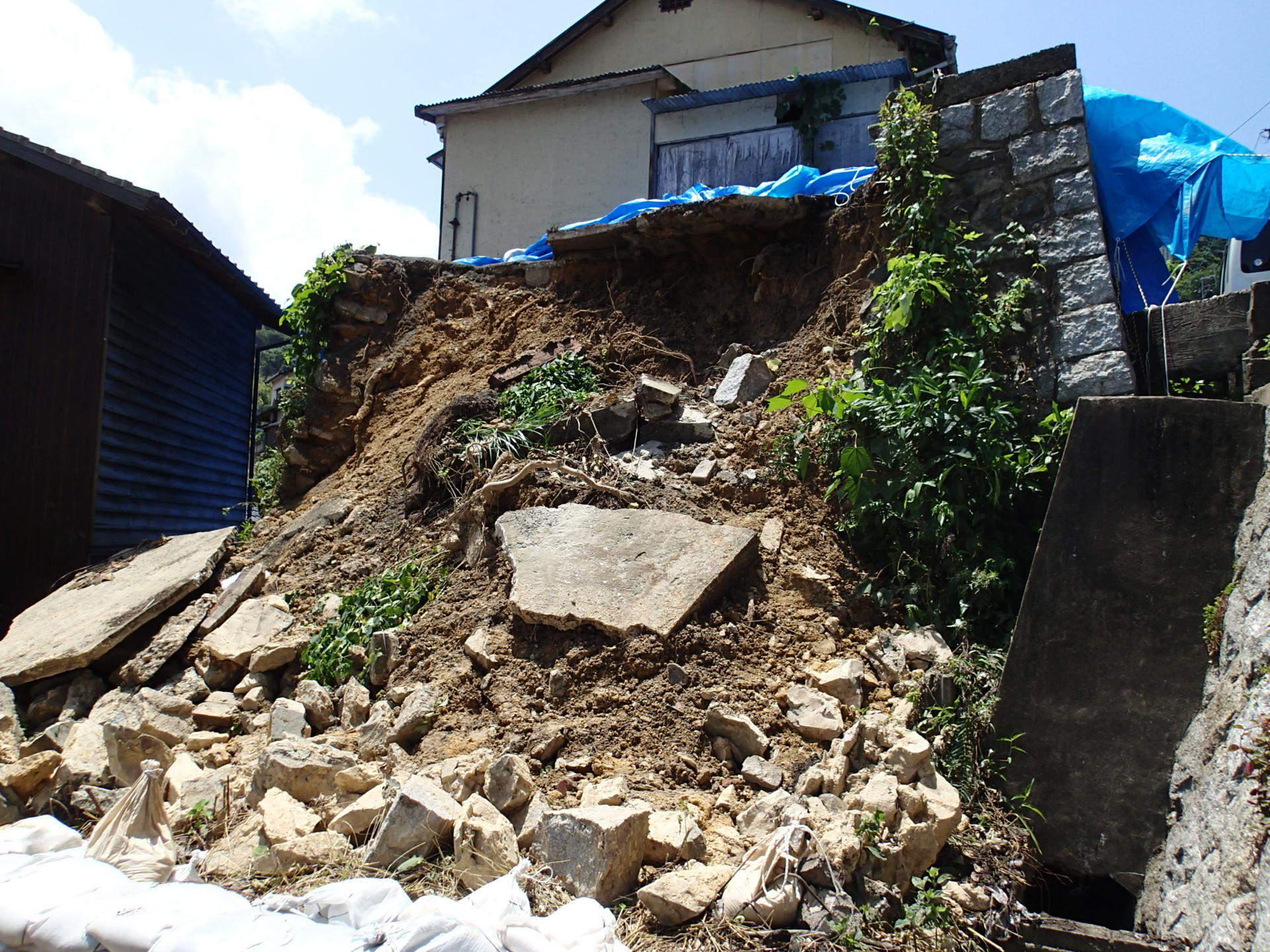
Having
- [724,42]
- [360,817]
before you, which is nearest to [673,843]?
[360,817]

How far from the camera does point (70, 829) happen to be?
346 cm

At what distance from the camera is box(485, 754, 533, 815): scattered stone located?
3.30 m

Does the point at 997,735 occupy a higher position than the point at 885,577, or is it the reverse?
the point at 885,577

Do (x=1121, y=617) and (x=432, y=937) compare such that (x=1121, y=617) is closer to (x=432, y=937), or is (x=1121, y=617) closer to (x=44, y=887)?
(x=432, y=937)

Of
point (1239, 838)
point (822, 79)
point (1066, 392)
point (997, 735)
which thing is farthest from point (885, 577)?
point (822, 79)

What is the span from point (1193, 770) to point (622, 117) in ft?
36.5

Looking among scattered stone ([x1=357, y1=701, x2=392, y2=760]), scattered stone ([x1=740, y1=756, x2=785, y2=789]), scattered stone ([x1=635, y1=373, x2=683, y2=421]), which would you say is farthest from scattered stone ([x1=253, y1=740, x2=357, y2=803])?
scattered stone ([x1=635, y1=373, x2=683, y2=421])

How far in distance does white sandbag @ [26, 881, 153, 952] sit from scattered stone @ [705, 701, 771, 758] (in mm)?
2087

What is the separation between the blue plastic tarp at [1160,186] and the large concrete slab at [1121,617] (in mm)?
1374

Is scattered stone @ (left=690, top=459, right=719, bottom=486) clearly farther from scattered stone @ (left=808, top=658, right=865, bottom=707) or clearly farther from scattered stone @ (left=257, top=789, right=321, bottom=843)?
scattered stone @ (left=257, top=789, right=321, bottom=843)

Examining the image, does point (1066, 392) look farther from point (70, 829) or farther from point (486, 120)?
point (486, 120)

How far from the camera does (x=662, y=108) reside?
11625mm

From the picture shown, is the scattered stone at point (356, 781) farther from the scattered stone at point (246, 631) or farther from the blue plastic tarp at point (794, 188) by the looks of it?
the blue plastic tarp at point (794, 188)

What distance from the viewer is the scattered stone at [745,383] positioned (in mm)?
5543
